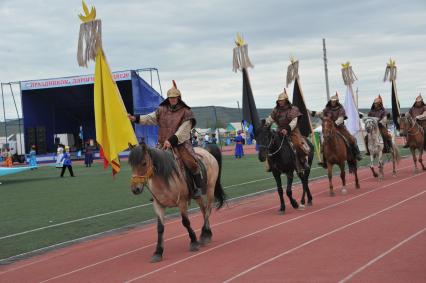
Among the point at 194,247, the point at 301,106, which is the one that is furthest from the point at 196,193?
the point at 301,106

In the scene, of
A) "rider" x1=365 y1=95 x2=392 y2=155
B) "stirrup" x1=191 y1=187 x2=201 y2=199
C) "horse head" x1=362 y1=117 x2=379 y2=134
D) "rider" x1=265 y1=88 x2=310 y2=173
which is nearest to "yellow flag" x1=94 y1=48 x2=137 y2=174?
"stirrup" x1=191 y1=187 x2=201 y2=199

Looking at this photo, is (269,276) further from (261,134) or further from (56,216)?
(56,216)

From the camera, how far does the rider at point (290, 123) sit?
14.3 m

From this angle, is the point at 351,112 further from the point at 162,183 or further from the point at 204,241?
the point at 162,183

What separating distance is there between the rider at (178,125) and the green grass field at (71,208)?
131 inches

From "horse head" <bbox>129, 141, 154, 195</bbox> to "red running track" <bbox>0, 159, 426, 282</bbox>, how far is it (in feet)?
3.62

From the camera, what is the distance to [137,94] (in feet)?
134

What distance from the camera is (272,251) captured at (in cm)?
909

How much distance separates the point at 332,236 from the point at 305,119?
38.5ft

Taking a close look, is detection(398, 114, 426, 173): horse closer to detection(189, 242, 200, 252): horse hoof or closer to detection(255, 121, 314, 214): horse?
detection(255, 121, 314, 214): horse

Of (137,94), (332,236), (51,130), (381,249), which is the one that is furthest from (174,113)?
(51,130)

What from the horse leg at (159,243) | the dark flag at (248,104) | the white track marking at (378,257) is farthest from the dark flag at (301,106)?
the horse leg at (159,243)

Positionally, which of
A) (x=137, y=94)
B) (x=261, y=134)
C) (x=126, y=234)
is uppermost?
(x=137, y=94)

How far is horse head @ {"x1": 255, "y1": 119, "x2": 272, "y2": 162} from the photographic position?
1318 centimetres
